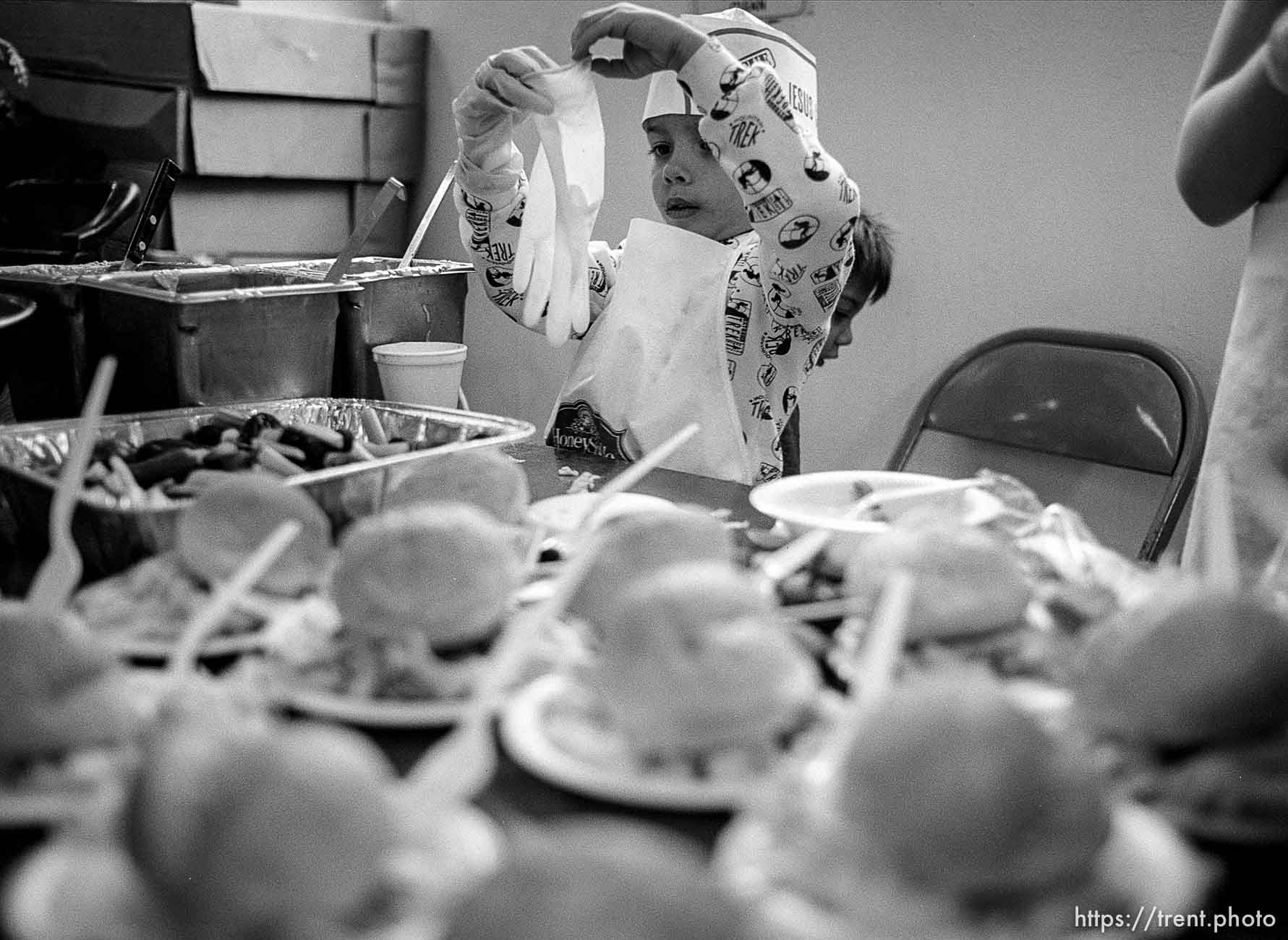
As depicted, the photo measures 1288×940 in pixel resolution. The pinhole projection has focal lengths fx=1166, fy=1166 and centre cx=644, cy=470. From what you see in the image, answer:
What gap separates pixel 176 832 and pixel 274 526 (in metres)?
0.41

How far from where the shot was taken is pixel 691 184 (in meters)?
2.07

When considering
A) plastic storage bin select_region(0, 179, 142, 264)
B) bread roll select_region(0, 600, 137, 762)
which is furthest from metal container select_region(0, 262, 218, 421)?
bread roll select_region(0, 600, 137, 762)

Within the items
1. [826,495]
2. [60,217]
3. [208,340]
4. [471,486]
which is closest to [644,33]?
[208,340]

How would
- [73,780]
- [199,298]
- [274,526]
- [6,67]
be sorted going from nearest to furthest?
[73,780] → [274,526] → [199,298] → [6,67]

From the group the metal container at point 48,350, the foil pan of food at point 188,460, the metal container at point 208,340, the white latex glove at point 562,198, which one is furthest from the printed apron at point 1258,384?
the metal container at point 48,350

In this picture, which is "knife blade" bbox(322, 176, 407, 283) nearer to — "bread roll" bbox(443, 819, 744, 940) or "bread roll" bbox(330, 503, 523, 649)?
"bread roll" bbox(330, 503, 523, 649)

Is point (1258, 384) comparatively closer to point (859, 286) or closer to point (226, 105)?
point (859, 286)

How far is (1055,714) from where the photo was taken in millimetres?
680

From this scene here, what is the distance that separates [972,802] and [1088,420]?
186cm

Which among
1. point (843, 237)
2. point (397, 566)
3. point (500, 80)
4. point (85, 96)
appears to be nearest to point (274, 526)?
point (397, 566)

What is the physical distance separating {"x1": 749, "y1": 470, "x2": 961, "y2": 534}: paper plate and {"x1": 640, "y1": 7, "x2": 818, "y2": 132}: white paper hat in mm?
911

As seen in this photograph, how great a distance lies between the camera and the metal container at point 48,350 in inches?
59.8

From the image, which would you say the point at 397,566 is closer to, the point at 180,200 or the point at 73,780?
the point at 73,780

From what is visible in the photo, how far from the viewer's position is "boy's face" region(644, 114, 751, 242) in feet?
6.64
